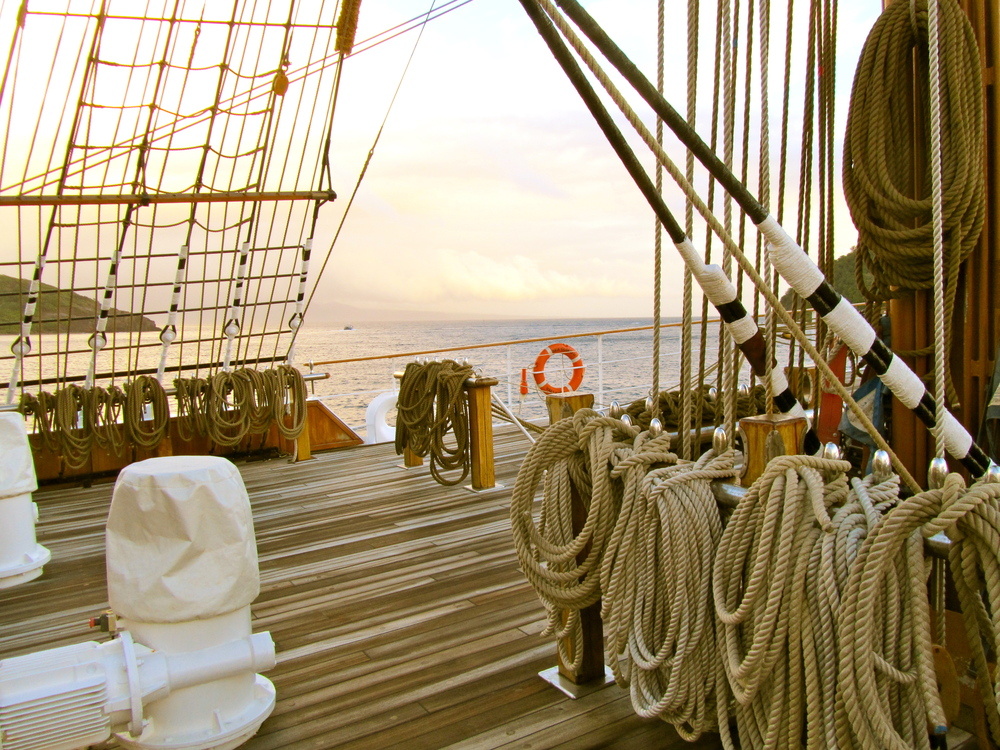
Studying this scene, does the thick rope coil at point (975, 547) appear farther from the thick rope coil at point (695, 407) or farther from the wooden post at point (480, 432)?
the wooden post at point (480, 432)

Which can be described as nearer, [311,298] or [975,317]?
[975,317]

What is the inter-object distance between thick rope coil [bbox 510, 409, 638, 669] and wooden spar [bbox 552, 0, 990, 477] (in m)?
0.60

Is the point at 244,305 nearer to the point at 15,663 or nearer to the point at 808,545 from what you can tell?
the point at 15,663

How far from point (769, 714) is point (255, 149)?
5530 mm

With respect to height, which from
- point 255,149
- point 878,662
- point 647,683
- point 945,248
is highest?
point 255,149

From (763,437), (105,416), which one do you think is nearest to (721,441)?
(763,437)

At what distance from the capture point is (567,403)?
2145 mm

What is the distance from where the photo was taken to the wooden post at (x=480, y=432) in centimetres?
471

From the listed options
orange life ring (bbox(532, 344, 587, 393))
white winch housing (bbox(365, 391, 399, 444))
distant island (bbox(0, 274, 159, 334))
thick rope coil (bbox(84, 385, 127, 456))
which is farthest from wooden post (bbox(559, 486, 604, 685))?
orange life ring (bbox(532, 344, 587, 393))

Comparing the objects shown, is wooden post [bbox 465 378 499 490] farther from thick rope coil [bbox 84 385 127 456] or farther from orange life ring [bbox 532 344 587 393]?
orange life ring [bbox 532 344 587 393]

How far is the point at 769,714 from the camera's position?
156cm

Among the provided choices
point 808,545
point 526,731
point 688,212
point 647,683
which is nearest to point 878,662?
point 808,545

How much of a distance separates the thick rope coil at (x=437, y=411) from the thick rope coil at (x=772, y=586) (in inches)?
125

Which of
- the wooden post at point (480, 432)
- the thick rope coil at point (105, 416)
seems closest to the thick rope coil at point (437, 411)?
Result: the wooden post at point (480, 432)
